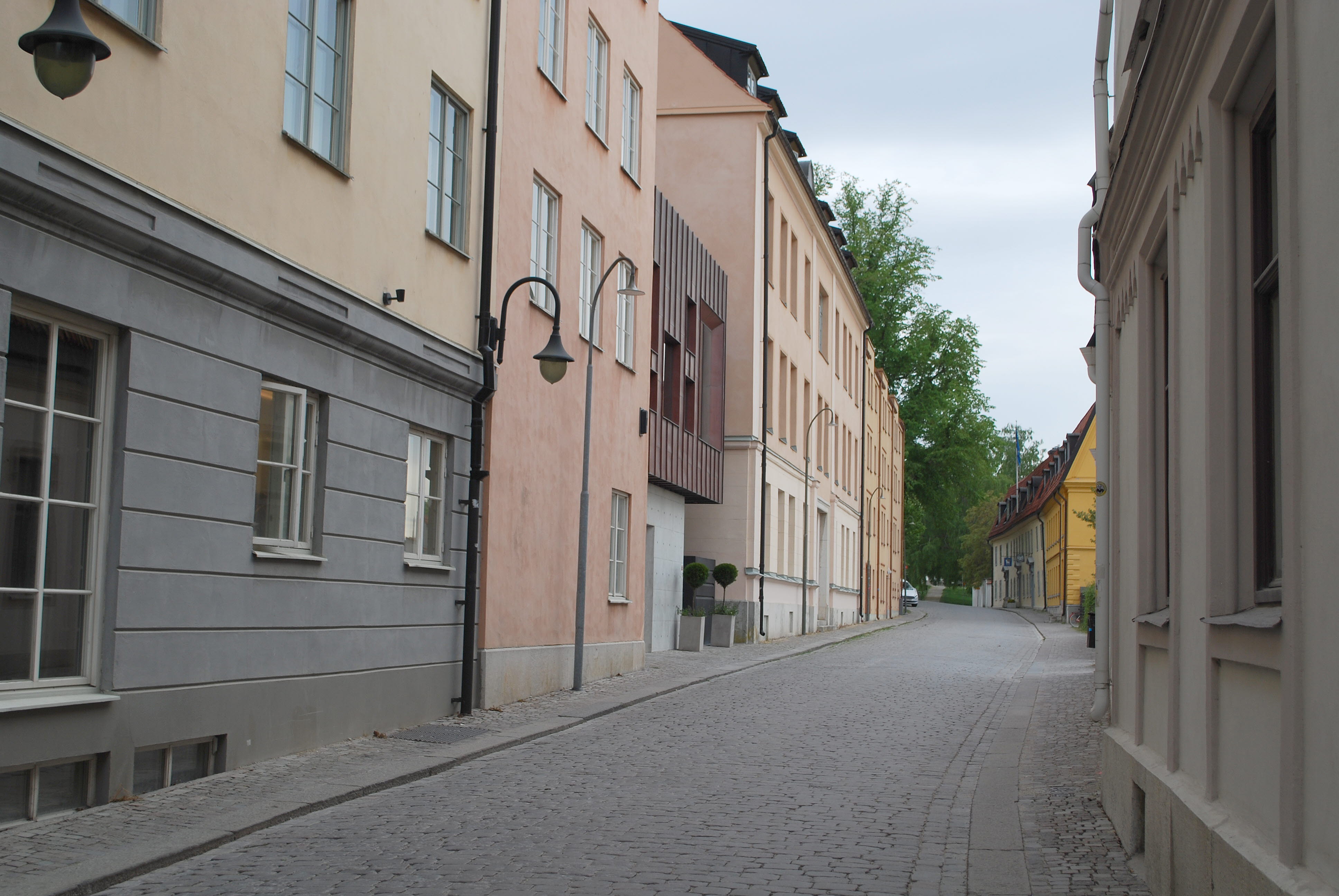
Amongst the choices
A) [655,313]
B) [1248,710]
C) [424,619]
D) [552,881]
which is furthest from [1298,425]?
[655,313]

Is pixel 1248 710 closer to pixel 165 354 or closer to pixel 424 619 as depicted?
pixel 165 354

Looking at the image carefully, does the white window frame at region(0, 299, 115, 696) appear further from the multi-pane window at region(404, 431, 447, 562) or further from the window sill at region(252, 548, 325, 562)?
the multi-pane window at region(404, 431, 447, 562)

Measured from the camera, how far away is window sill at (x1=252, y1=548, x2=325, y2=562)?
387 inches

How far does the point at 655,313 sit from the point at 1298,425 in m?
20.2

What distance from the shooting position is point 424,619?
12812mm

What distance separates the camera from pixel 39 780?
7.54 m

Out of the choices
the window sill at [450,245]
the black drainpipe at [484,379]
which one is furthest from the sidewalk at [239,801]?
the window sill at [450,245]

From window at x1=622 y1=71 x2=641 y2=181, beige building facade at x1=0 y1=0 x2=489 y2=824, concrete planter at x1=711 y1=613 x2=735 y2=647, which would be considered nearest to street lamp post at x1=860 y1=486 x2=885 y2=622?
concrete planter at x1=711 y1=613 x2=735 y2=647

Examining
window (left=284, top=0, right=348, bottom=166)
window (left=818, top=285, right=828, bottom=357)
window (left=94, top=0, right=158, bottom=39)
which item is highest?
window (left=818, top=285, right=828, bottom=357)

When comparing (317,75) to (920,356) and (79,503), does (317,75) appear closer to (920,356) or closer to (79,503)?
(79,503)

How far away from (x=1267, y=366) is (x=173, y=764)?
281 inches

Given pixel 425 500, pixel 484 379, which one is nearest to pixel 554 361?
pixel 484 379

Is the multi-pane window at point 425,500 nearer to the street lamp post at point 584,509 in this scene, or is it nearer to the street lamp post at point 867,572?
the street lamp post at point 584,509

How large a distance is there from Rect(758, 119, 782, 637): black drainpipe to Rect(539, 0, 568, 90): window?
49.9 ft
